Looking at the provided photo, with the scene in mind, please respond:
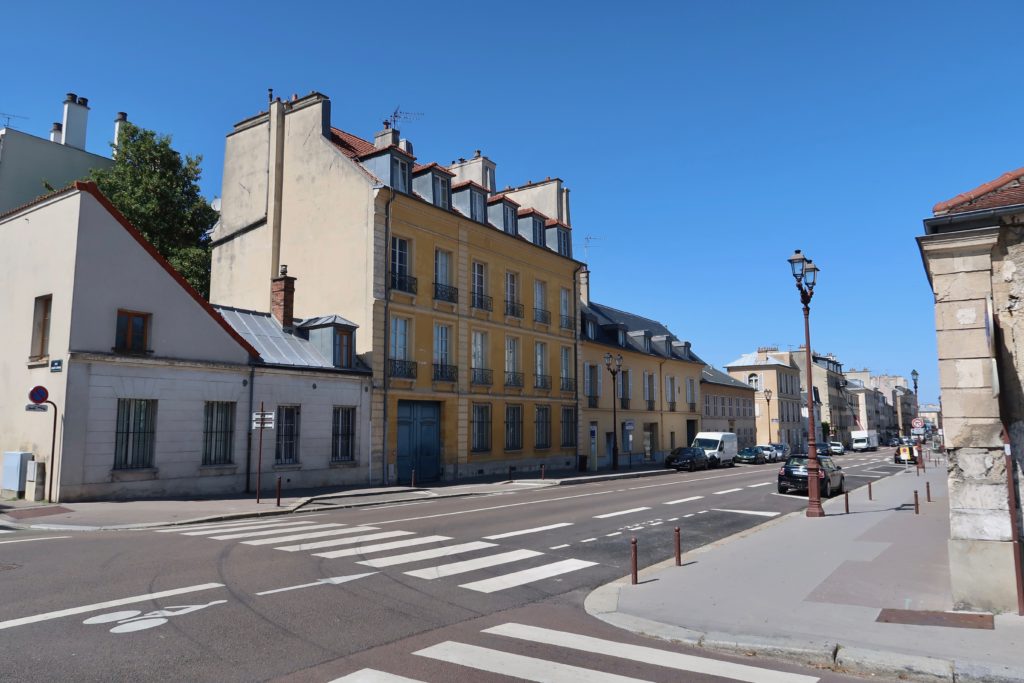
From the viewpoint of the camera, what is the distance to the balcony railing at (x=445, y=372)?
2773 cm

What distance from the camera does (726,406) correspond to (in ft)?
195

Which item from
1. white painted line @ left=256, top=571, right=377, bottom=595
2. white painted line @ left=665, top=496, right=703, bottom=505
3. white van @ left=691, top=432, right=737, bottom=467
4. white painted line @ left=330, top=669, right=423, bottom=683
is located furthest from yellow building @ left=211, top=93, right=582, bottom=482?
white painted line @ left=330, top=669, right=423, bottom=683

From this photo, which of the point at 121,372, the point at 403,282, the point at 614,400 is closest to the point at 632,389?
the point at 614,400

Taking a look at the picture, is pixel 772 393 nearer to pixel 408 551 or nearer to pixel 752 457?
pixel 752 457

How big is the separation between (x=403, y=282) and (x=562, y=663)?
21.4 m

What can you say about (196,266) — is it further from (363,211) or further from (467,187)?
(467,187)

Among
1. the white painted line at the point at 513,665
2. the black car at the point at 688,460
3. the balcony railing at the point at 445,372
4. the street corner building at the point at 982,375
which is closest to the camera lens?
the white painted line at the point at 513,665

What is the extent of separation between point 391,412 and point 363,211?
7.60 meters

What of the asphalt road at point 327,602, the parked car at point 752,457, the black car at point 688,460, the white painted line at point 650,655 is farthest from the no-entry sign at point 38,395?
the parked car at point 752,457

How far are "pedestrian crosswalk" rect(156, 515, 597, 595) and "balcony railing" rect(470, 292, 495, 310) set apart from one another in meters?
16.3

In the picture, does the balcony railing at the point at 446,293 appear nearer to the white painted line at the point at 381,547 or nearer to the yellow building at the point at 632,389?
the yellow building at the point at 632,389

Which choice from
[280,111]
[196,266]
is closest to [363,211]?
[280,111]

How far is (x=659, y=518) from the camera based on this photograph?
16969 mm

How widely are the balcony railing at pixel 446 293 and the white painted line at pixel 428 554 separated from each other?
16551 mm
